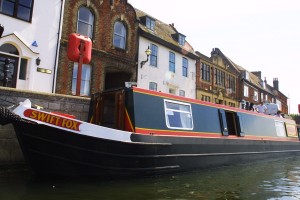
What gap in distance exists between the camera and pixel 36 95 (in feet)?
28.5

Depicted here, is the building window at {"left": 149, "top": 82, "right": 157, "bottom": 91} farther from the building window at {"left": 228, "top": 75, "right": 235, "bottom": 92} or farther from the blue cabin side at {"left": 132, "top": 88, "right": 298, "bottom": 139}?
the building window at {"left": 228, "top": 75, "right": 235, "bottom": 92}

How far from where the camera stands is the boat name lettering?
248 inches

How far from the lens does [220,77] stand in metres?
28.3

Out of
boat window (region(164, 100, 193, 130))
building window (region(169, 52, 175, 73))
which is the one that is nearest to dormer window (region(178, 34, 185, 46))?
building window (region(169, 52, 175, 73))

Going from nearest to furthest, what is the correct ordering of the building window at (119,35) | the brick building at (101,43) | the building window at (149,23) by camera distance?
the brick building at (101,43) → the building window at (119,35) → the building window at (149,23)

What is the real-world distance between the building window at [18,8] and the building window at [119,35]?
5138 millimetres

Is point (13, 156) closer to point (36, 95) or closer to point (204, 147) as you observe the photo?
point (36, 95)

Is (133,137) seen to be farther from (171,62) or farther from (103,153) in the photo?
(171,62)

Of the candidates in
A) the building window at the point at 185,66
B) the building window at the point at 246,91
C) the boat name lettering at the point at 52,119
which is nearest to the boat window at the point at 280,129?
the building window at the point at 185,66

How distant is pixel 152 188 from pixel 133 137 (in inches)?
53.5

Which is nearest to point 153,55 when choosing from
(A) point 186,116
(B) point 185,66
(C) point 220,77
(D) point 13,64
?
(B) point 185,66

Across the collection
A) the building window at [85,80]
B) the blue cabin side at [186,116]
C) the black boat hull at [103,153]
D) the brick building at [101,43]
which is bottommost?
the black boat hull at [103,153]

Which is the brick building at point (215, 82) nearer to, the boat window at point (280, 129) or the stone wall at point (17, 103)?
the boat window at point (280, 129)

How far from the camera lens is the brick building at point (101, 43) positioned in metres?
14.3
